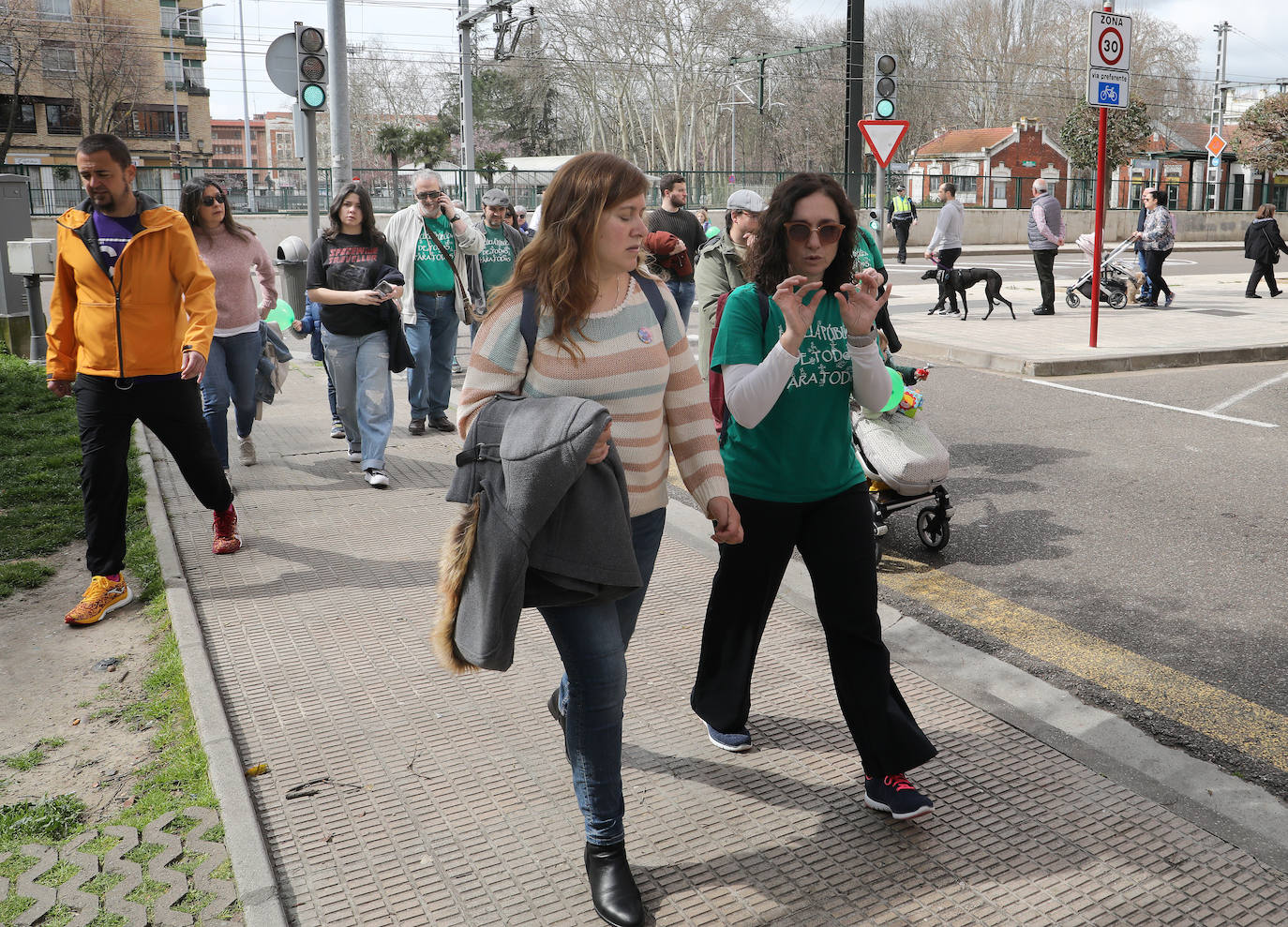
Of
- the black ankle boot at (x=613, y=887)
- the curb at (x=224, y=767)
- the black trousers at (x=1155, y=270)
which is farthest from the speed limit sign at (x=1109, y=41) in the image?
the black ankle boot at (x=613, y=887)

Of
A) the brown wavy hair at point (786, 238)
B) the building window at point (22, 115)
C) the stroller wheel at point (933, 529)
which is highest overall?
the building window at point (22, 115)

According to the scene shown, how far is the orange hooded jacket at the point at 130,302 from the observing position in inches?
196

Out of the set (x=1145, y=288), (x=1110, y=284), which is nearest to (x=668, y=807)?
(x=1110, y=284)

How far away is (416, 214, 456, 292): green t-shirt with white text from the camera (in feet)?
28.3

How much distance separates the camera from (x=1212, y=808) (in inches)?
130

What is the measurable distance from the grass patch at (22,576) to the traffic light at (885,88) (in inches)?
420

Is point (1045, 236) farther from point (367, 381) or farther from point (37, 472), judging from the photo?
point (37, 472)

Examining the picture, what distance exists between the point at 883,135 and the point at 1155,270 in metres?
7.29

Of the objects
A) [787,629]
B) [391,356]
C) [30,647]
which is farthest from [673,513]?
[30,647]

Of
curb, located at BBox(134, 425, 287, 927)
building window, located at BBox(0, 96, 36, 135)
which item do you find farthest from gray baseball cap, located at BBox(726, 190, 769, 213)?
building window, located at BBox(0, 96, 36, 135)

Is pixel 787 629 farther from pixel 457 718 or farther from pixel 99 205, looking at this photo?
pixel 99 205

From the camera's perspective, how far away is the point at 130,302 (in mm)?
5000

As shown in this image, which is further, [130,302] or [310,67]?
[310,67]

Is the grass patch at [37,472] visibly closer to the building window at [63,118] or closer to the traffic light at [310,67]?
the traffic light at [310,67]
